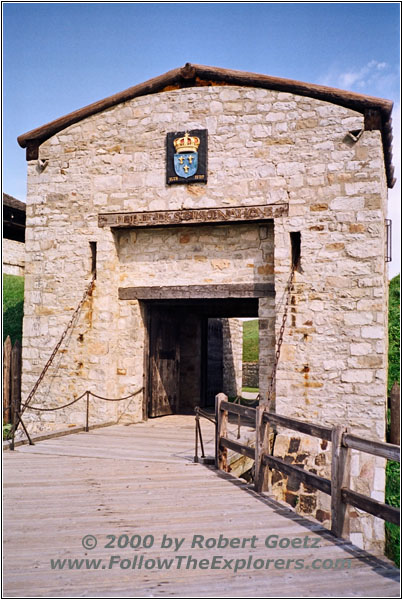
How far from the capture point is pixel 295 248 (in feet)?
30.8

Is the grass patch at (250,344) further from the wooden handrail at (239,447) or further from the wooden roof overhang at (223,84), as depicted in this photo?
the wooden handrail at (239,447)

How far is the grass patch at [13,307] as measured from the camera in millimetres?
14351

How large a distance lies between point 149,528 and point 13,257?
60.3 ft

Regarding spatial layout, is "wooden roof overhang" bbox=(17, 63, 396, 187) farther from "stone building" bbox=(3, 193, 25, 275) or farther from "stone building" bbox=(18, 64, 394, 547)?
"stone building" bbox=(3, 193, 25, 275)

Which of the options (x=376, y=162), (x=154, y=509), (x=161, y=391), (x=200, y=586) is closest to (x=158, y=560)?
(x=200, y=586)

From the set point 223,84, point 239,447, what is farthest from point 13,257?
point 239,447

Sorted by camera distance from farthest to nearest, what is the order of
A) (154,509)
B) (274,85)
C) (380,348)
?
(274,85)
(380,348)
(154,509)

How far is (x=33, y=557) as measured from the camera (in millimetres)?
4086

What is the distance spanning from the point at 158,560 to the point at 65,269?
23.4 ft

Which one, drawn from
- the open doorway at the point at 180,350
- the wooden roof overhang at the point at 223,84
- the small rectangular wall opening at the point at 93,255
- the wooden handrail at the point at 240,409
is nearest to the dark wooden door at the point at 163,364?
the open doorway at the point at 180,350

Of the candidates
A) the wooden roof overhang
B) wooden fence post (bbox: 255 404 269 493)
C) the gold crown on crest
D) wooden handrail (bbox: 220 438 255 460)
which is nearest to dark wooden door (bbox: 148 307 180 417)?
the gold crown on crest

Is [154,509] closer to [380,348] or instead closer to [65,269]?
[380,348]

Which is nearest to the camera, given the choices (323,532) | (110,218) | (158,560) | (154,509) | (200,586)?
(200,586)

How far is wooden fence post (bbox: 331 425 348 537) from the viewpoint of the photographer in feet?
15.0
